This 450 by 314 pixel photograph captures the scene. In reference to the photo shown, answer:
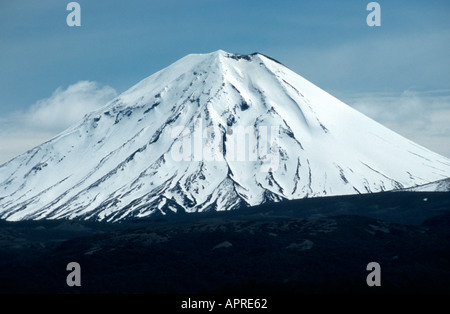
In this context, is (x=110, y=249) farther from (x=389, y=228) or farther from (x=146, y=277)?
(x=389, y=228)
